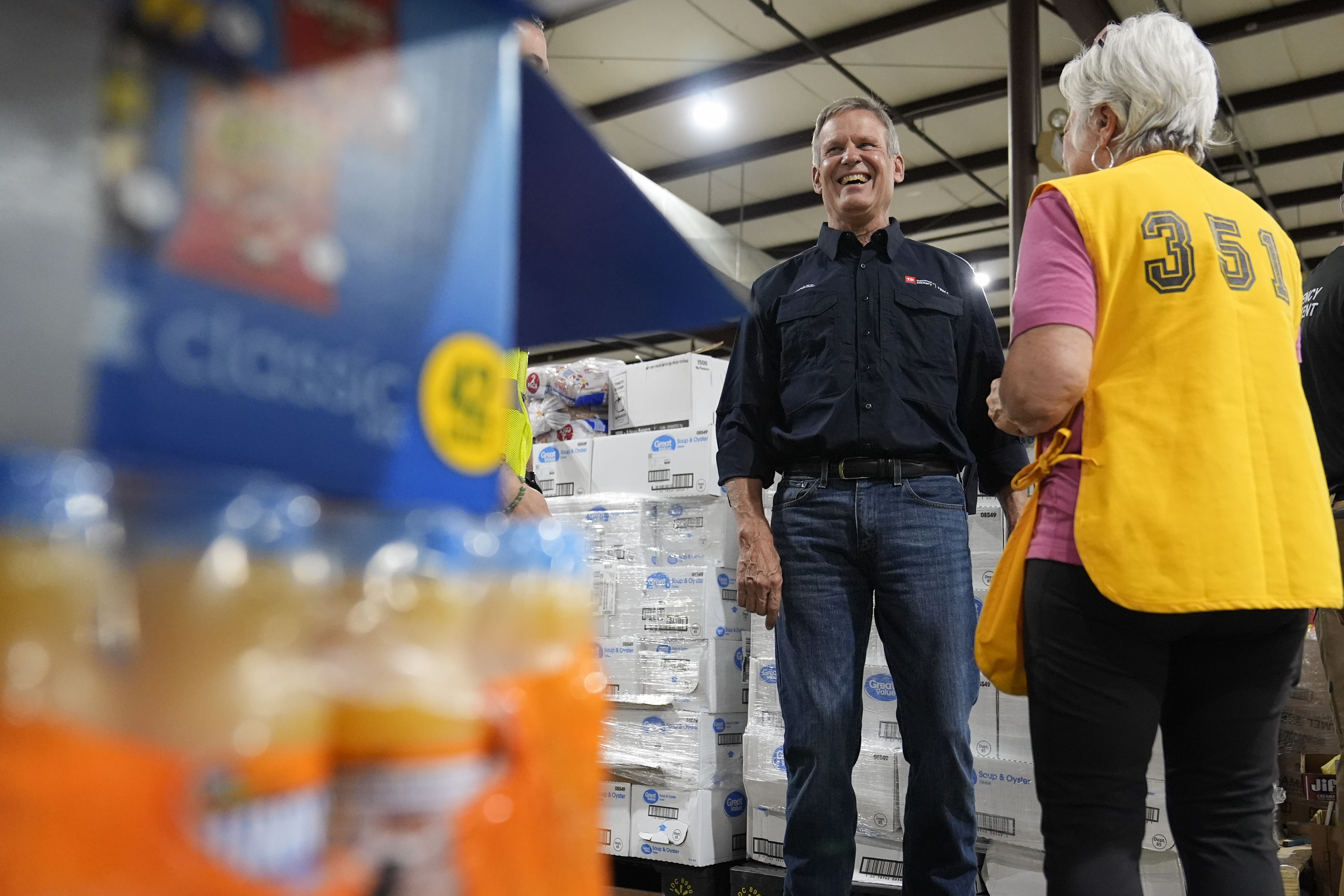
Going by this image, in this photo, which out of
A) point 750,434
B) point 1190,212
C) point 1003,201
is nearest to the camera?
point 1190,212

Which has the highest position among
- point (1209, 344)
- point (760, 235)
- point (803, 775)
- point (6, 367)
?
point (760, 235)

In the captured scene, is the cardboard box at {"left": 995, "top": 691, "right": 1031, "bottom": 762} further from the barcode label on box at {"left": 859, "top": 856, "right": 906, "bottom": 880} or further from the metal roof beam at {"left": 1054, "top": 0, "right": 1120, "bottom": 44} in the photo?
the metal roof beam at {"left": 1054, "top": 0, "right": 1120, "bottom": 44}

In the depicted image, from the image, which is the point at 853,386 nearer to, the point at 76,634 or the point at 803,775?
the point at 803,775

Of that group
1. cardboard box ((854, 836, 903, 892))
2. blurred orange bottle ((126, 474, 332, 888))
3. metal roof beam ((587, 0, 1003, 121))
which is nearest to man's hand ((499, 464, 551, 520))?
blurred orange bottle ((126, 474, 332, 888))

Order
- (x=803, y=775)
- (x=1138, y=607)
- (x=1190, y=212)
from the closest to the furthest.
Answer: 1. (x=1138, y=607)
2. (x=1190, y=212)
3. (x=803, y=775)

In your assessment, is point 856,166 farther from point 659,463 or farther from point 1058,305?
point 659,463

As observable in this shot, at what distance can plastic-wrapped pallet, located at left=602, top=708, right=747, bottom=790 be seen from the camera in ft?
9.85

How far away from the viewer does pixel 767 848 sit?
115 inches

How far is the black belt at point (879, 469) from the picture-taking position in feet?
6.16

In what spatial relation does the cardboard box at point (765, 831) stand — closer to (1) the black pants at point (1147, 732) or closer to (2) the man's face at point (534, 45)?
(1) the black pants at point (1147, 732)

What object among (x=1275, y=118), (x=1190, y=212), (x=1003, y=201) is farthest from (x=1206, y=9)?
(x=1190, y=212)

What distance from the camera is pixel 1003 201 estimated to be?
8.34 metres

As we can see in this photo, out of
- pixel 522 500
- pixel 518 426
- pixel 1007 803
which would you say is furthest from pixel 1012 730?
pixel 522 500

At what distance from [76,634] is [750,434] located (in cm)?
181
